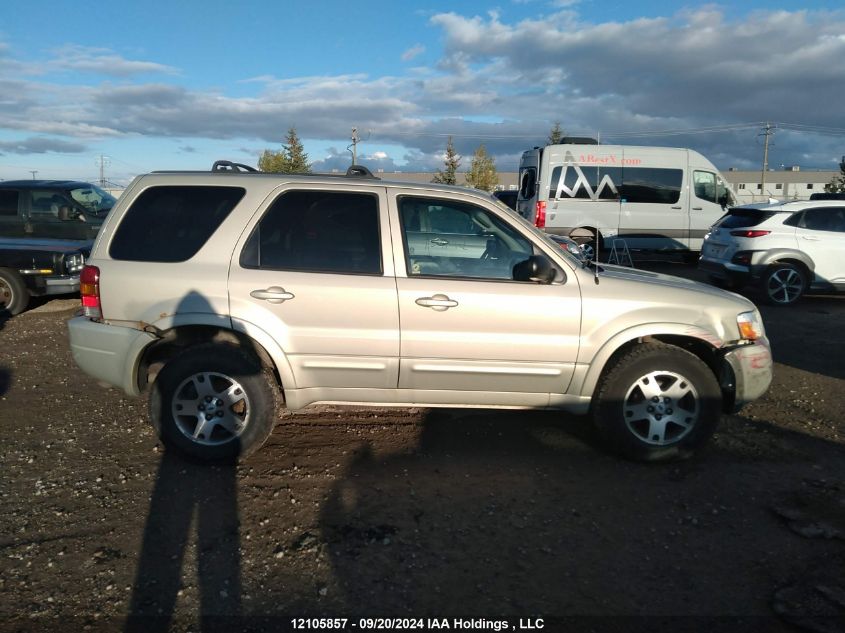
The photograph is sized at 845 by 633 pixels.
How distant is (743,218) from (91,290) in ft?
33.8

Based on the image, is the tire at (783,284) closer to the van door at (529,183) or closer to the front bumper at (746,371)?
the van door at (529,183)

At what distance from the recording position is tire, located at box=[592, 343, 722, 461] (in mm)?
4348

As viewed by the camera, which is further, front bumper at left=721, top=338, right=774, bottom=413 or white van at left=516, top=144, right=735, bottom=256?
white van at left=516, top=144, right=735, bottom=256

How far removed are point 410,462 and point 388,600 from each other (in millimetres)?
1540

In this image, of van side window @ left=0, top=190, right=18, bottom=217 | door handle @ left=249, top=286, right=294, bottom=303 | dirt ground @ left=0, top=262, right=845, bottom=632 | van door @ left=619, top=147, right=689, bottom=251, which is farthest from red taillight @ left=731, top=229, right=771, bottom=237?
van side window @ left=0, top=190, right=18, bottom=217

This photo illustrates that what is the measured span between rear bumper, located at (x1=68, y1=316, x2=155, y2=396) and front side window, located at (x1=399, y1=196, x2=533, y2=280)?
73.4 inches

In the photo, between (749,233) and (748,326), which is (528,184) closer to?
(749,233)

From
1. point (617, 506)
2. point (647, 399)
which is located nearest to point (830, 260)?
point (647, 399)

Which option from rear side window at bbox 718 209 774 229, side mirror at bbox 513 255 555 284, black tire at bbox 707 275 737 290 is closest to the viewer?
side mirror at bbox 513 255 555 284

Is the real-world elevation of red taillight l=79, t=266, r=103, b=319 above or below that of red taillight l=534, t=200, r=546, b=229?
below

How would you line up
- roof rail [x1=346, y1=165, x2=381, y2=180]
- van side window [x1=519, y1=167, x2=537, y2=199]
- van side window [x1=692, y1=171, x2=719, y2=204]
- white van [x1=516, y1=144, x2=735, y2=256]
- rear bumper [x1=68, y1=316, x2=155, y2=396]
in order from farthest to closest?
van side window [x1=692, y1=171, x2=719, y2=204] < van side window [x1=519, y1=167, x2=537, y2=199] < white van [x1=516, y1=144, x2=735, y2=256] < roof rail [x1=346, y1=165, x2=381, y2=180] < rear bumper [x1=68, y1=316, x2=155, y2=396]

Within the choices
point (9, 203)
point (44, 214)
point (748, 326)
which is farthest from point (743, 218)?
point (9, 203)

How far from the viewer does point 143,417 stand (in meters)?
5.33

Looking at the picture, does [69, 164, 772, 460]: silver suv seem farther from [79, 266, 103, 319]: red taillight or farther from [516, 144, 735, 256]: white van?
[516, 144, 735, 256]: white van
